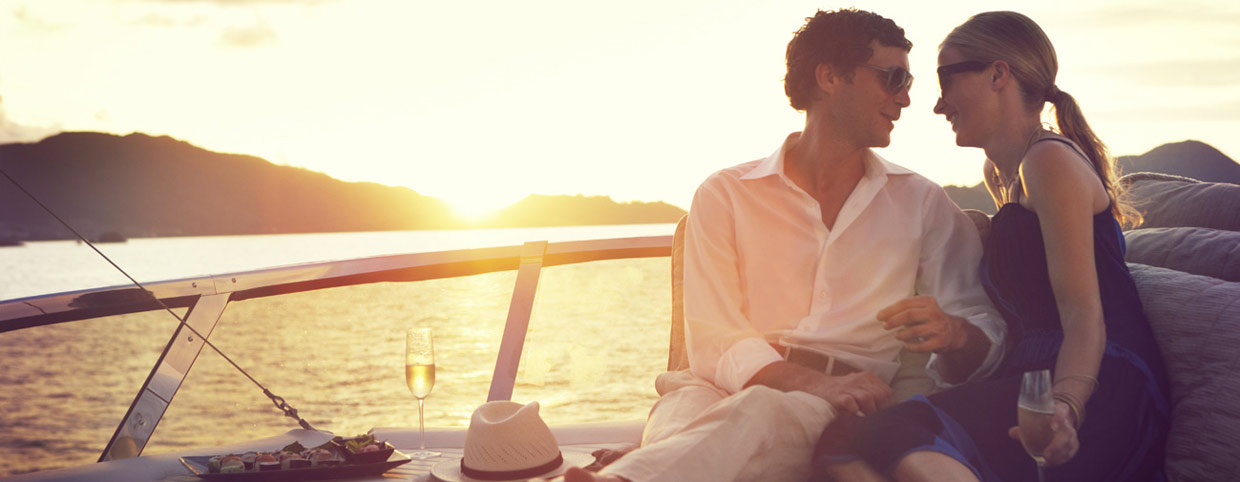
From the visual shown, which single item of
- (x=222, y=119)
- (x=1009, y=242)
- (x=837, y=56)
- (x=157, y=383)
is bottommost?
(x=157, y=383)

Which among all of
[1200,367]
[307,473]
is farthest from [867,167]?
[307,473]

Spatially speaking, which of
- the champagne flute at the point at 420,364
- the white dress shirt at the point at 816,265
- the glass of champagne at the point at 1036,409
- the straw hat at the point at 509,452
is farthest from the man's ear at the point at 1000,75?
the champagne flute at the point at 420,364

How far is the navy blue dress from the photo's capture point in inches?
56.2

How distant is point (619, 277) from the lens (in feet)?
180

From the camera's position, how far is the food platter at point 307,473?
1.85m

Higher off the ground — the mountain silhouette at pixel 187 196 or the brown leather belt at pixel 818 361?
the mountain silhouette at pixel 187 196

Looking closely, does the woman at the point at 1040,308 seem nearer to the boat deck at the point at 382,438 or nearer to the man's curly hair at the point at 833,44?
the man's curly hair at the point at 833,44

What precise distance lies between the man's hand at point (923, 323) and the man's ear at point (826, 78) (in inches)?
25.5

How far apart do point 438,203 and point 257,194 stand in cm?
1753

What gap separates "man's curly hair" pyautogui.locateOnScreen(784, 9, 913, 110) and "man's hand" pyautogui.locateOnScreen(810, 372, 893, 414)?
76cm

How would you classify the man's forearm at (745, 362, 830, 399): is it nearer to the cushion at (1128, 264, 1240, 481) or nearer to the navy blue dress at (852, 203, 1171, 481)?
the navy blue dress at (852, 203, 1171, 481)

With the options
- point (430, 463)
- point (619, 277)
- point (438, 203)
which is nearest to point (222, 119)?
point (438, 203)

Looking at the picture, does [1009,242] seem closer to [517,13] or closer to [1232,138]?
[1232,138]

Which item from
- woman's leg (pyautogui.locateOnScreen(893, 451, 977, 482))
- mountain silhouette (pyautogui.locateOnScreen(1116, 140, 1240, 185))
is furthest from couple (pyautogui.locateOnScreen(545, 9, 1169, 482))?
mountain silhouette (pyautogui.locateOnScreen(1116, 140, 1240, 185))
